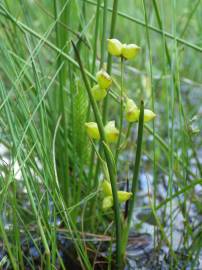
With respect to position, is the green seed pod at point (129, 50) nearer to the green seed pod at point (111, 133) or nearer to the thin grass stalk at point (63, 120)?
the green seed pod at point (111, 133)

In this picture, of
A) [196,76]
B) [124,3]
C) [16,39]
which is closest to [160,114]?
[196,76]

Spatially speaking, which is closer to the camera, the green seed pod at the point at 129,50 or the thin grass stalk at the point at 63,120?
the green seed pod at the point at 129,50

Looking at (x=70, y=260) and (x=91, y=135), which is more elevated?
(x=91, y=135)

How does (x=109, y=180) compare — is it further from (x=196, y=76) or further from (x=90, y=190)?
(x=196, y=76)

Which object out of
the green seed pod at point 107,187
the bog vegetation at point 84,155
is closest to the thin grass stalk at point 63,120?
the bog vegetation at point 84,155

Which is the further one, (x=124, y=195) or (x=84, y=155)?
(x=84, y=155)

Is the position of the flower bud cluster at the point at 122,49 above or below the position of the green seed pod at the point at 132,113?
above

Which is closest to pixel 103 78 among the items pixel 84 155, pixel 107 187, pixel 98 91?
pixel 98 91

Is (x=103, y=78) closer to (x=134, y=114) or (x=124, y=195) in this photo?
(x=134, y=114)
